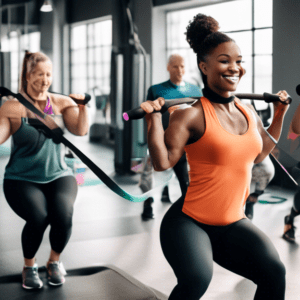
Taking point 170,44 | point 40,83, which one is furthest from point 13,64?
point 170,44

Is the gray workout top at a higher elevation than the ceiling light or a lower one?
lower

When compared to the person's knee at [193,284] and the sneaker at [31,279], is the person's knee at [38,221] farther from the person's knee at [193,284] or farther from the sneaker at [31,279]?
the person's knee at [193,284]

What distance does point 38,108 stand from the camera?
2207 mm

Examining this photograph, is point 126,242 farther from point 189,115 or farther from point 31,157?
point 189,115

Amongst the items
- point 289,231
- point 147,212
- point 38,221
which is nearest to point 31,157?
point 38,221

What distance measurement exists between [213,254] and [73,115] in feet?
3.96

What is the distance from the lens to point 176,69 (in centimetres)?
327

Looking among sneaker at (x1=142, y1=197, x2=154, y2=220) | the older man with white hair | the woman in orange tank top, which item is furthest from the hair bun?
sneaker at (x1=142, y1=197, x2=154, y2=220)

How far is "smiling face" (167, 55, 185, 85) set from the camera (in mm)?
3266

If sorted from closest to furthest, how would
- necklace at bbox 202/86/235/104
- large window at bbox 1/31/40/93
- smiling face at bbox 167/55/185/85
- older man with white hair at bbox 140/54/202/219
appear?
necklace at bbox 202/86/235/104
large window at bbox 1/31/40/93
older man with white hair at bbox 140/54/202/219
smiling face at bbox 167/55/185/85

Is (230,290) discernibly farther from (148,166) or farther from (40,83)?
(148,166)

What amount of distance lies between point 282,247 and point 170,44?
4080 millimetres

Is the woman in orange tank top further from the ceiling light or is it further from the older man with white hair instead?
the ceiling light

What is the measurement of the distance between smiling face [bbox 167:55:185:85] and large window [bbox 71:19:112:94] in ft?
1.99
